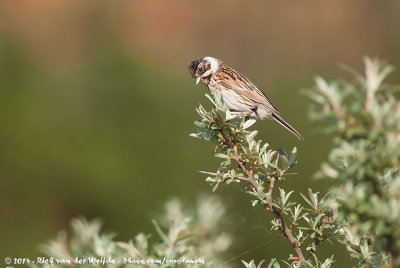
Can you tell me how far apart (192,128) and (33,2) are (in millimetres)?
5705

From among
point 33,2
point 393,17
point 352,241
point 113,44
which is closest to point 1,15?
point 33,2

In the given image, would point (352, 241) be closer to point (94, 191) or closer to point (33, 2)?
point (94, 191)

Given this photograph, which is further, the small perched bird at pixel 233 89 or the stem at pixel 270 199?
the small perched bird at pixel 233 89

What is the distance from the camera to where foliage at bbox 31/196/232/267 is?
1626 millimetres

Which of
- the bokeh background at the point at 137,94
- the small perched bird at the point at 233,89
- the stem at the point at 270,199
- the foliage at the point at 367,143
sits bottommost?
the foliage at the point at 367,143

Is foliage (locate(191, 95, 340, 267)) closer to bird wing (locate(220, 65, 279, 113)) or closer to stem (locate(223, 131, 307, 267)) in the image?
stem (locate(223, 131, 307, 267))

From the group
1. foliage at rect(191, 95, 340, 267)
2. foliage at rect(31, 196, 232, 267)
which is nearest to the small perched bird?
foliage at rect(31, 196, 232, 267)

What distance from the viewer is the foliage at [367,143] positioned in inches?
40.3

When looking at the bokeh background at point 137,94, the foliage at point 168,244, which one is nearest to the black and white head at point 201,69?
the bokeh background at point 137,94

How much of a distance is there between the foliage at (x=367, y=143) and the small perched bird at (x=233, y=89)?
2.74 metres

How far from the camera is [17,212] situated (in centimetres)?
542

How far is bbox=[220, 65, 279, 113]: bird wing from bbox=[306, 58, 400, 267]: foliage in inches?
111

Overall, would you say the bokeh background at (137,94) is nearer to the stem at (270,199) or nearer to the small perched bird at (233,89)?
the stem at (270,199)

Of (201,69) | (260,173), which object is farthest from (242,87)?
(260,173)
